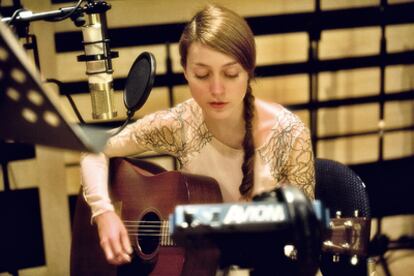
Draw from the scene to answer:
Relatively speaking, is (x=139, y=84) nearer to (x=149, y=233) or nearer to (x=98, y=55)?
(x=98, y=55)

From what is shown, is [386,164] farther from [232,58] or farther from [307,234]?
[307,234]

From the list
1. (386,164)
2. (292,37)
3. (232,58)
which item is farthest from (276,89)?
(232,58)

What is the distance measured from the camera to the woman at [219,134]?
5.40 feet

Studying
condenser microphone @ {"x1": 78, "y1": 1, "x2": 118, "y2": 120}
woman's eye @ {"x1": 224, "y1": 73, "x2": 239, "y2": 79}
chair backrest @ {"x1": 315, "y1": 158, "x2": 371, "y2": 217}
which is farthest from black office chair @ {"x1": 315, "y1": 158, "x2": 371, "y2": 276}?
condenser microphone @ {"x1": 78, "y1": 1, "x2": 118, "y2": 120}

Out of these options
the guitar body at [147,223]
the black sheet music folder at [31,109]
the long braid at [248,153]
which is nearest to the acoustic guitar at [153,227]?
the guitar body at [147,223]

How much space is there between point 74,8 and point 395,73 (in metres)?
2.50

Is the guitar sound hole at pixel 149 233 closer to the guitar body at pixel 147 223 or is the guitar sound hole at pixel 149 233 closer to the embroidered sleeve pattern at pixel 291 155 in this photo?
the guitar body at pixel 147 223

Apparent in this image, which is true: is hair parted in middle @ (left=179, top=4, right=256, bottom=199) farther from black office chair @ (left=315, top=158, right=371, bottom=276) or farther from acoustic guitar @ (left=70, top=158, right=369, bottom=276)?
black office chair @ (left=315, top=158, right=371, bottom=276)

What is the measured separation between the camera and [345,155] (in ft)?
10.9

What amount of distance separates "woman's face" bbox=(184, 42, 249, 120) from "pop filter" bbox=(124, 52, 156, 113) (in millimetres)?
256

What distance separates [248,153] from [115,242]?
57 centimetres

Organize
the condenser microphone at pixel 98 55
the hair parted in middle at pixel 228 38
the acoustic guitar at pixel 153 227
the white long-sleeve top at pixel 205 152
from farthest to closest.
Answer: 1. the white long-sleeve top at pixel 205 152
2. the hair parted in middle at pixel 228 38
3. the acoustic guitar at pixel 153 227
4. the condenser microphone at pixel 98 55

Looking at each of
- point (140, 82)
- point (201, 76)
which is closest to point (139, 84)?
point (140, 82)

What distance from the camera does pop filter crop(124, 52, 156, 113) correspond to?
4.59ft
